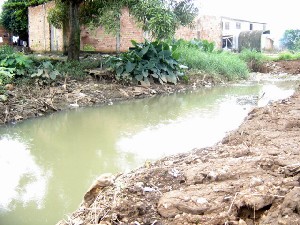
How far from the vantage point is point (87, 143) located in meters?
6.90

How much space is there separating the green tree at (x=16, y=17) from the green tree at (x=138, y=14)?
1063cm

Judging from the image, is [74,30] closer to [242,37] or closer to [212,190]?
[212,190]

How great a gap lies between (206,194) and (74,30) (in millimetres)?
11383

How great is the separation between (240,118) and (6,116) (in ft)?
17.6

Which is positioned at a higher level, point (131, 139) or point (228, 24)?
point (228, 24)

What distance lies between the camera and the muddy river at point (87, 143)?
441 centimetres

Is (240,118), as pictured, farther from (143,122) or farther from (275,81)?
(275,81)

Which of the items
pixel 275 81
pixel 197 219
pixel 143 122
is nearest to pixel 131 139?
pixel 143 122

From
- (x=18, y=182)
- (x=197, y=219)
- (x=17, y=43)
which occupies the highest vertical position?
(x=17, y=43)

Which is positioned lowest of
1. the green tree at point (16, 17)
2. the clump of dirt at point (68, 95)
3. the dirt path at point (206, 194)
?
the dirt path at point (206, 194)

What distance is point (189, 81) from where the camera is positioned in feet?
48.2

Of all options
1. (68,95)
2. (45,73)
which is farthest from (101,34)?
(68,95)

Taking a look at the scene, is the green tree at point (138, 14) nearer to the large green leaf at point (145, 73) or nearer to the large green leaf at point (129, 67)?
the large green leaf at point (129, 67)

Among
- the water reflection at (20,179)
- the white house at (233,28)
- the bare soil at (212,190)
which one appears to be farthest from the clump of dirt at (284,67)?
the water reflection at (20,179)
